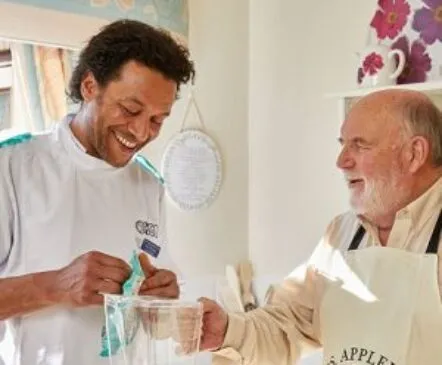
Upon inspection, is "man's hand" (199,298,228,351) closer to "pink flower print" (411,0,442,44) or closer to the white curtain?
the white curtain

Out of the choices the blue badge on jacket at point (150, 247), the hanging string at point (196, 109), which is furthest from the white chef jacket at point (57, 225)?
the hanging string at point (196, 109)

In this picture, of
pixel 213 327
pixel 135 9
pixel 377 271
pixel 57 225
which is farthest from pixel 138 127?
pixel 135 9

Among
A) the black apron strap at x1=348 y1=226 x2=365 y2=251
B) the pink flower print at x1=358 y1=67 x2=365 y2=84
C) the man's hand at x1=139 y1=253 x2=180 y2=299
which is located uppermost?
the pink flower print at x1=358 y1=67 x2=365 y2=84

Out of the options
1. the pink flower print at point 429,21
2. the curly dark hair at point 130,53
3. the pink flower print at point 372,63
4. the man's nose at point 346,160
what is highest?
the pink flower print at point 429,21

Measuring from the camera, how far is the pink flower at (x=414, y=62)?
2.09 m

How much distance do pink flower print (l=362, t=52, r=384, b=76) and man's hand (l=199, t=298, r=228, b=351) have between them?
97 cm

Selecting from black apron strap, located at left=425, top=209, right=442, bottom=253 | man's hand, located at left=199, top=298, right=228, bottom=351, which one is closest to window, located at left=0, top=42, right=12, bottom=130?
man's hand, located at left=199, top=298, right=228, bottom=351

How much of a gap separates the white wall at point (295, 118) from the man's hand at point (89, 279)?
130 centimetres

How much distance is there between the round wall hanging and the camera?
2.49m

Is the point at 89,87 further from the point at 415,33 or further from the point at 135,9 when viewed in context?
the point at 415,33

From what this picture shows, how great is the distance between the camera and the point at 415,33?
212cm

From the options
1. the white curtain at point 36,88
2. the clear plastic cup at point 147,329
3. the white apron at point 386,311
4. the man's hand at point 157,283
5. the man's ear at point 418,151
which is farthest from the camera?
the white curtain at point 36,88

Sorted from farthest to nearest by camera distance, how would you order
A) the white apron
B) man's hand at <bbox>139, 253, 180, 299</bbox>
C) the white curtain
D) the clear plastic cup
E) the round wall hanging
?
the round wall hanging
the white curtain
the white apron
man's hand at <bbox>139, 253, 180, 299</bbox>
the clear plastic cup

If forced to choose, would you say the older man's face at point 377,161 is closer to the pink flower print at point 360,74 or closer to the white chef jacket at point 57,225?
the white chef jacket at point 57,225
